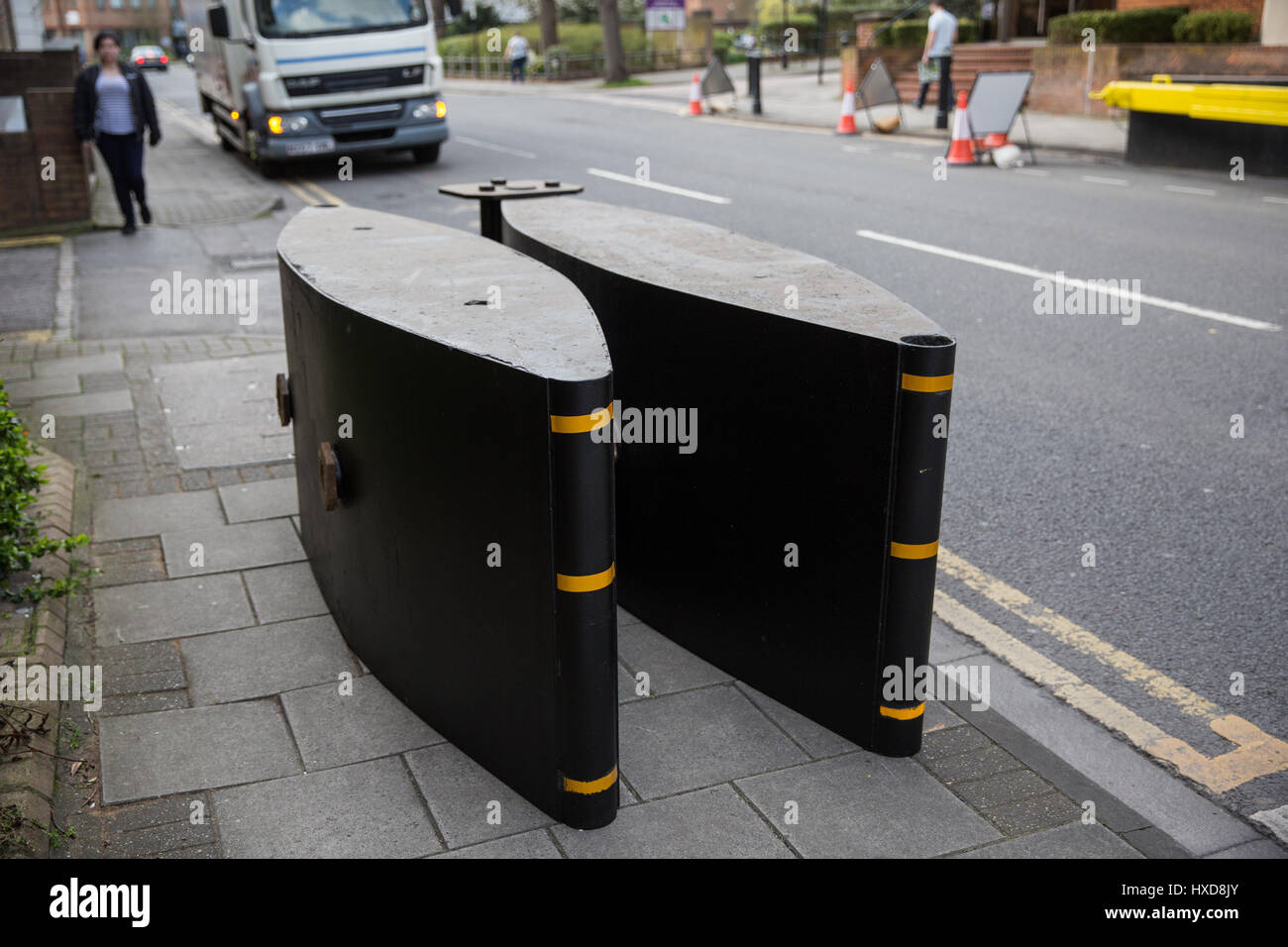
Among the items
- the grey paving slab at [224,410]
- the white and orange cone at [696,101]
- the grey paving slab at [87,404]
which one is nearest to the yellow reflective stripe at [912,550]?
the grey paving slab at [224,410]

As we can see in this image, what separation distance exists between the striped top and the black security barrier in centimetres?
917

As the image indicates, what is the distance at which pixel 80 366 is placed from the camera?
7.38 metres

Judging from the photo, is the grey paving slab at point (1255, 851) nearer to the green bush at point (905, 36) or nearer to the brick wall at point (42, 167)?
the brick wall at point (42, 167)

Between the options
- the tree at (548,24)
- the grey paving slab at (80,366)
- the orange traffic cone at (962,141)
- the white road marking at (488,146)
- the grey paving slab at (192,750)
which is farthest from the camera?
the tree at (548,24)

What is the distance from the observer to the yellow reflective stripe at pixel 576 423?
2.72 metres

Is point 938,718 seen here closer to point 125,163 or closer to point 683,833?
point 683,833

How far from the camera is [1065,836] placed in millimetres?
3012

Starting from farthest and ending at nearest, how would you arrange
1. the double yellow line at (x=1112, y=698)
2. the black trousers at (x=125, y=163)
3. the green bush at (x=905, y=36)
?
the green bush at (x=905, y=36)
the black trousers at (x=125, y=163)
the double yellow line at (x=1112, y=698)

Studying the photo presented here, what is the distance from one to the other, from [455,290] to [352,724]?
131 centimetres

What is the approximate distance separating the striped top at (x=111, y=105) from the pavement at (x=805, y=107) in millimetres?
11244

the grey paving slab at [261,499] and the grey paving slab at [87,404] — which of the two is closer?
the grey paving slab at [261,499]

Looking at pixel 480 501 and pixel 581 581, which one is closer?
pixel 581 581

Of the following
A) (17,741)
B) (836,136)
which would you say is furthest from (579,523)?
(836,136)

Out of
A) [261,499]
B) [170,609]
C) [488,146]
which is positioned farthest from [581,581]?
[488,146]
